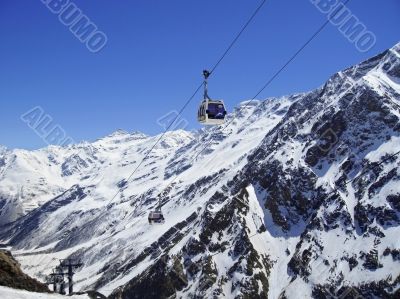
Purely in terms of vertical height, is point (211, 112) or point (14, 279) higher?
point (211, 112)

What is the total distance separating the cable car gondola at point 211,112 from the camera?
44.1 meters

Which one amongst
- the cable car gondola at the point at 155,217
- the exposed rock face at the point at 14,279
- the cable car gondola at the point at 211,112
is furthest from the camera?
the cable car gondola at the point at 155,217

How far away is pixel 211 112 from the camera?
146 ft

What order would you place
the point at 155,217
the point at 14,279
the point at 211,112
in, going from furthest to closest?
the point at 155,217
the point at 211,112
the point at 14,279

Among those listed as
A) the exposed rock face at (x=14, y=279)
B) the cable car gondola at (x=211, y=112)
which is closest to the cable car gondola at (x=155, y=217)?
the cable car gondola at (x=211, y=112)

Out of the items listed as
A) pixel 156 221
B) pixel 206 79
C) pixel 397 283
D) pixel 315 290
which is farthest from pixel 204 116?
pixel 315 290

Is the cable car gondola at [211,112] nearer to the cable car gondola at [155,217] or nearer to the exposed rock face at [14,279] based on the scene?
the exposed rock face at [14,279]

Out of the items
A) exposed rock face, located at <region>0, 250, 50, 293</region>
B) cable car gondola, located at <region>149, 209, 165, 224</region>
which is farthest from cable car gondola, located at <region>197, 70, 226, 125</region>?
cable car gondola, located at <region>149, 209, 165, 224</region>

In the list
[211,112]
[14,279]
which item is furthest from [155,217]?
[14,279]

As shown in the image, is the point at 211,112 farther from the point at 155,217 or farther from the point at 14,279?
the point at 155,217

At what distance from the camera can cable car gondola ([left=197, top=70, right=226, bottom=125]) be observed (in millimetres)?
44094

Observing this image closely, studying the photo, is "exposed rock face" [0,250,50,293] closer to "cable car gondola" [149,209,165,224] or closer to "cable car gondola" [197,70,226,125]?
"cable car gondola" [197,70,226,125]

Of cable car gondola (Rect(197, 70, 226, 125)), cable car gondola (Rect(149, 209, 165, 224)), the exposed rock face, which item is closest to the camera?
the exposed rock face

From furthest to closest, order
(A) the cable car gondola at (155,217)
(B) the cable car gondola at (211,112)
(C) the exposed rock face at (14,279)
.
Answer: (A) the cable car gondola at (155,217) → (B) the cable car gondola at (211,112) → (C) the exposed rock face at (14,279)
